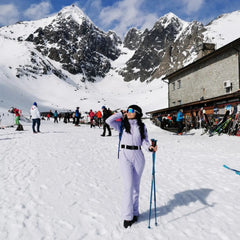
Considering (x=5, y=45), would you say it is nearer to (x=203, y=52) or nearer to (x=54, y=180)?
(x=203, y=52)

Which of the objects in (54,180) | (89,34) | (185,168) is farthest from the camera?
(89,34)

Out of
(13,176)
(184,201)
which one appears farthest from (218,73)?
(13,176)

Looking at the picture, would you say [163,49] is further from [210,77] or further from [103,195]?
[103,195]

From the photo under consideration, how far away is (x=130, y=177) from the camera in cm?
322

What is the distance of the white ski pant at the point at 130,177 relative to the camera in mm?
3203

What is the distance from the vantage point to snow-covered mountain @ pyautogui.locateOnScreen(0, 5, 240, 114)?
8494 cm

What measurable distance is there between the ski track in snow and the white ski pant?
30 cm

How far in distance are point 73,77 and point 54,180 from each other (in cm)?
13824

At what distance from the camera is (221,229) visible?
10.6ft

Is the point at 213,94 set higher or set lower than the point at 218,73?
lower

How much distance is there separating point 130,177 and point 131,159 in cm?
29

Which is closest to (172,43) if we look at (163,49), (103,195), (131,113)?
(163,49)

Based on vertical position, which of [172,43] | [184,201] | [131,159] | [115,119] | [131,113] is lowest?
[184,201]

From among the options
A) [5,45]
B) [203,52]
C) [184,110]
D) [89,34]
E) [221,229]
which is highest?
[89,34]
